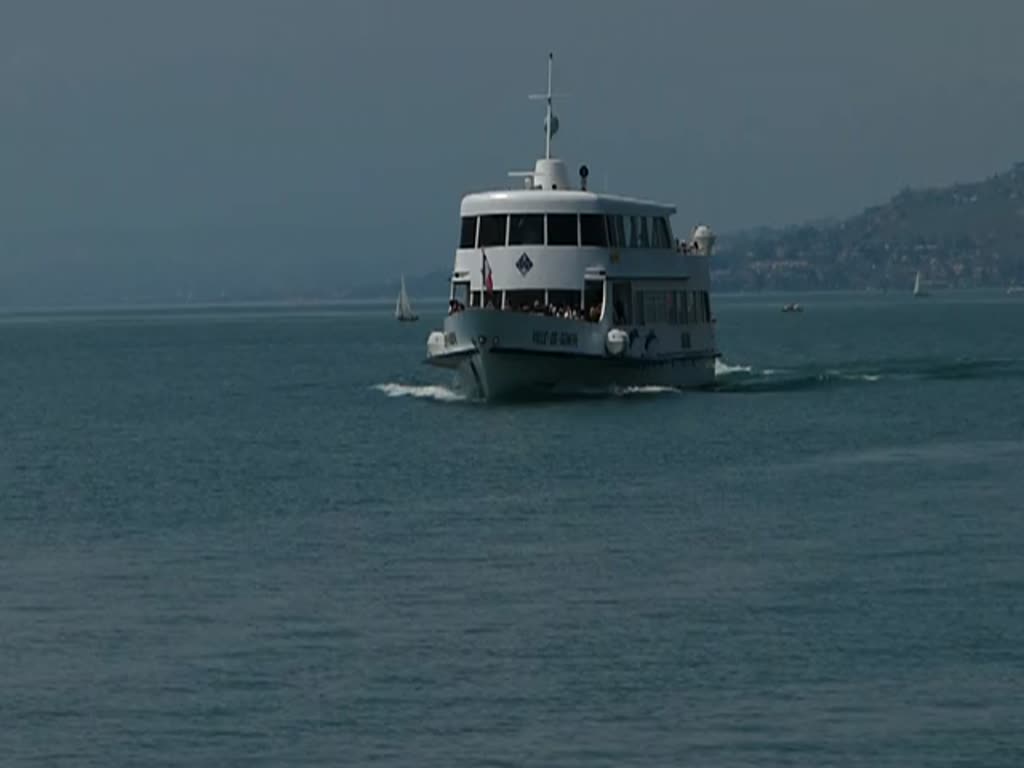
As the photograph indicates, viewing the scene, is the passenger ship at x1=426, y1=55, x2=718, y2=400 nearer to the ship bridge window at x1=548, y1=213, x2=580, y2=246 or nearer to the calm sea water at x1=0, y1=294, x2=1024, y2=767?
the ship bridge window at x1=548, y1=213, x2=580, y2=246

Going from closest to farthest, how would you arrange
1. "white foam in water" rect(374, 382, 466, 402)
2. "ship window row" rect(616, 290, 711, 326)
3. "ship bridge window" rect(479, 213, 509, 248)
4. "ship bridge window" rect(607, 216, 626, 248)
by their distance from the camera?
"ship bridge window" rect(479, 213, 509, 248)
"ship bridge window" rect(607, 216, 626, 248)
"ship window row" rect(616, 290, 711, 326)
"white foam in water" rect(374, 382, 466, 402)

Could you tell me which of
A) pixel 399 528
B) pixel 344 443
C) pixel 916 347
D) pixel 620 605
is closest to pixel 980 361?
pixel 916 347

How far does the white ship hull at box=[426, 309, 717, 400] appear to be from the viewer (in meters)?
66.7

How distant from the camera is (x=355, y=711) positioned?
2769 cm

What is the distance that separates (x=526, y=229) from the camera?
69.9m

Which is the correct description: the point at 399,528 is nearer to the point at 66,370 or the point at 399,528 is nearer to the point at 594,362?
the point at 594,362

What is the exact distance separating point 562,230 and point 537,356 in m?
4.25

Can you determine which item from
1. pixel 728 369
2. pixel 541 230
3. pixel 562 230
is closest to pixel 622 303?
pixel 562 230

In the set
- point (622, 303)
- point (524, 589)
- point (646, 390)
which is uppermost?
point (622, 303)

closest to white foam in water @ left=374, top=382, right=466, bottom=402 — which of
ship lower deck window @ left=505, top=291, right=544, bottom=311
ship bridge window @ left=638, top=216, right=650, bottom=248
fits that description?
ship lower deck window @ left=505, top=291, right=544, bottom=311

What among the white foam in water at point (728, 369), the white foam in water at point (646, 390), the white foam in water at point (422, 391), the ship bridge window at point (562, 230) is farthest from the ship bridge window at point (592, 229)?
the white foam in water at point (728, 369)

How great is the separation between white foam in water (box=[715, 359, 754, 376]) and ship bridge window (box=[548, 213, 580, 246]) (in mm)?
21355

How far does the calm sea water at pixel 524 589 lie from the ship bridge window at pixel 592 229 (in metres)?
4.47

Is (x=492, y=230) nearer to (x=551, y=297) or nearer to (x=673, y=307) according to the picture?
(x=551, y=297)
